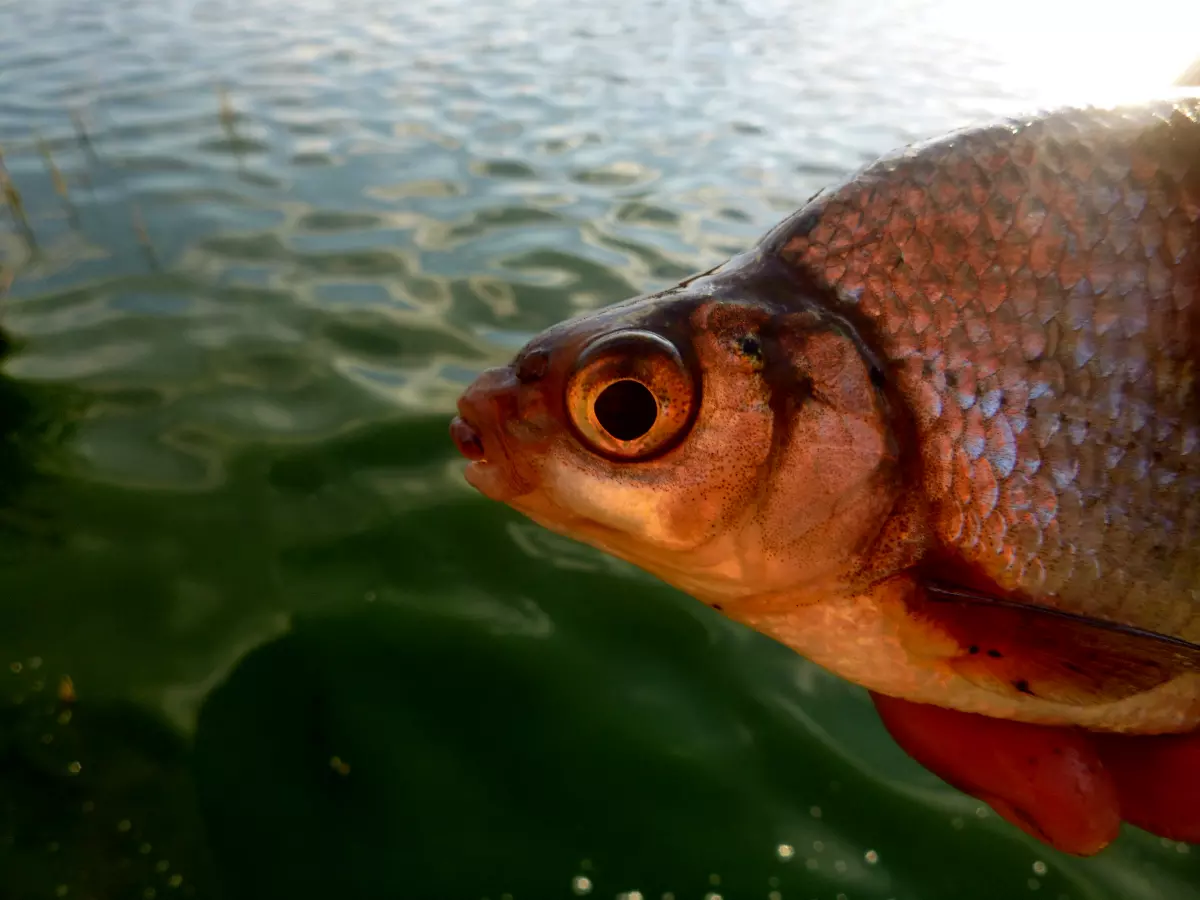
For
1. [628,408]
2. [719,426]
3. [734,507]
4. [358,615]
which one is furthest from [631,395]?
[358,615]

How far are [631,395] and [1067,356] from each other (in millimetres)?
882

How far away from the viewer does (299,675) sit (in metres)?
3.08

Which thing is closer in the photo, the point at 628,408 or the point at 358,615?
the point at 628,408

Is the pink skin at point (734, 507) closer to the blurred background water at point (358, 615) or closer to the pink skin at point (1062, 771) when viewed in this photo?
the pink skin at point (1062, 771)

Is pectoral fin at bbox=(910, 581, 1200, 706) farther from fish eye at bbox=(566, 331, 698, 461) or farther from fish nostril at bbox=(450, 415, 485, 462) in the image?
fish nostril at bbox=(450, 415, 485, 462)

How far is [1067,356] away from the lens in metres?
1.58

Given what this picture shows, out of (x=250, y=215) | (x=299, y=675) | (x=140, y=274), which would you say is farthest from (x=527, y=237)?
(x=299, y=675)

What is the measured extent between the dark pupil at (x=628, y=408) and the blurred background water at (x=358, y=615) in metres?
1.72

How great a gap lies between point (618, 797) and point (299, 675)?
1.32 m

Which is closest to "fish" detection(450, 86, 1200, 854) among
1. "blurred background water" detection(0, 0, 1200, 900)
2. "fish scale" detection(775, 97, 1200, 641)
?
"fish scale" detection(775, 97, 1200, 641)

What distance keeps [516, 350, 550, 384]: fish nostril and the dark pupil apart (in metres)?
0.15

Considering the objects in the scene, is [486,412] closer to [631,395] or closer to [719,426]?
[631,395]

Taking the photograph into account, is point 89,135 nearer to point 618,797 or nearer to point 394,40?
→ point 394,40

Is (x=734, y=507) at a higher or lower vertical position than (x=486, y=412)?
lower
